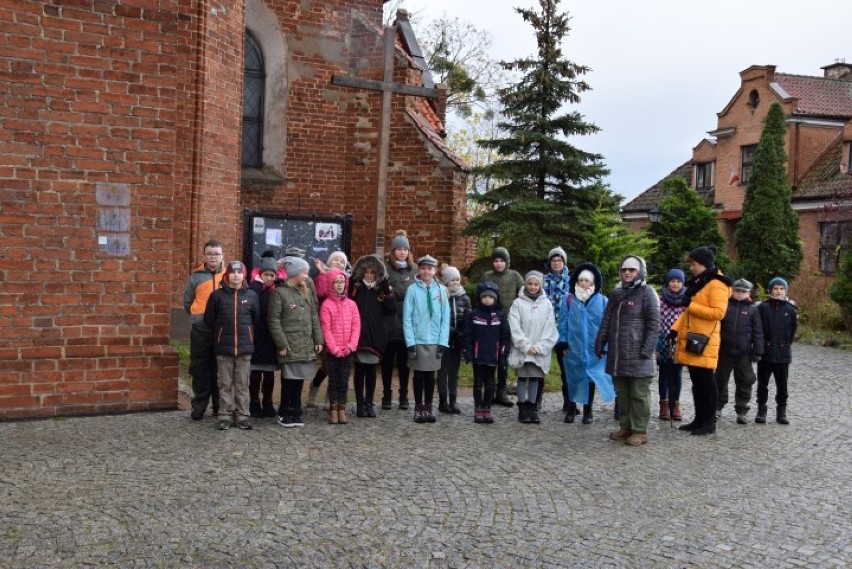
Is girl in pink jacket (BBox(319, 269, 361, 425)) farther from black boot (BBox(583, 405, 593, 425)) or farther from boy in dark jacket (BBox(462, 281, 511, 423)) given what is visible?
black boot (BBox(583, 405, 593, 425))

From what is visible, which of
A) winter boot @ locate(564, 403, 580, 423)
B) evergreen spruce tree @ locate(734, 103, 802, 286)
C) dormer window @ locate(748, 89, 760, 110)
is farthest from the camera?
dormer window @ locate(748, 89, 760, 110)

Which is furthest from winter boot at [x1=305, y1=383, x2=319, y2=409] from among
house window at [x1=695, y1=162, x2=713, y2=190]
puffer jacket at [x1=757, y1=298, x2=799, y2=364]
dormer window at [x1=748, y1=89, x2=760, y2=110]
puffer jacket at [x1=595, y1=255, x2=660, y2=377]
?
house window at [x1=695, y1=162, x2=713, y2=190]

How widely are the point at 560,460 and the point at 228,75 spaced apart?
7262mm

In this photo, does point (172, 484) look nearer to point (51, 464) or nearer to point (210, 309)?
point (51, 464)

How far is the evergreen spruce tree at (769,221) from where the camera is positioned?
88.0 ft

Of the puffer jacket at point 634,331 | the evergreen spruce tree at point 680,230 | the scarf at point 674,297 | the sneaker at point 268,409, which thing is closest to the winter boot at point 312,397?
the sneaker at point 268,409

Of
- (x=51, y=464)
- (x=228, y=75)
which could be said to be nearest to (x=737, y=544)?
(x=51, y=464)

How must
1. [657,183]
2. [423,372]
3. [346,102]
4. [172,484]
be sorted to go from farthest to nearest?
[657,183], [346,102], [423,372], [172,484]

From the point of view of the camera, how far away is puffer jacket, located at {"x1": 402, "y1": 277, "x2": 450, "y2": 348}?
8.76m

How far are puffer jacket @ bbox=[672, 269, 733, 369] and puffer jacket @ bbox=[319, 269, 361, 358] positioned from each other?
11.0 feet

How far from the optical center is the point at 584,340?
8.98 metres

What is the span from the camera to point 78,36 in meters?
7.93

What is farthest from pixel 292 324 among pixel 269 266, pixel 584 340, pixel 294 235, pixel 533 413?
pixel 294 235

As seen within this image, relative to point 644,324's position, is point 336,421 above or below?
below
